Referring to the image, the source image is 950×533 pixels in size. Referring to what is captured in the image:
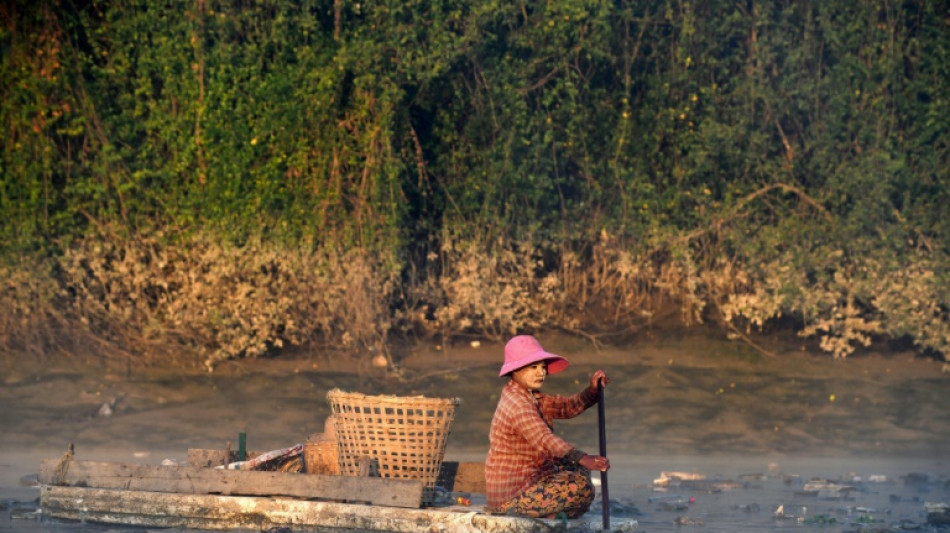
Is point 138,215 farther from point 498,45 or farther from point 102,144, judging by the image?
point 498,45

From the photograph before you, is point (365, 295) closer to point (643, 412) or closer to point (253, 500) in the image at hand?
point (643, 412)

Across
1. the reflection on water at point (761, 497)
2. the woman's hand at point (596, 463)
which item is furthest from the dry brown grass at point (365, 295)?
the woman's hand at point (596, 463)

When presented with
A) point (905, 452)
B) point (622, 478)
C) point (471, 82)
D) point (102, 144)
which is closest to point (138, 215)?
point (102, 144)

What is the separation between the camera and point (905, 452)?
15.7m

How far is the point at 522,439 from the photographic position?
9.89m

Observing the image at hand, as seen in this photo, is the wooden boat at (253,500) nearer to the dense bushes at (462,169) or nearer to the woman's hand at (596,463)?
the woman's hand at (596,463)

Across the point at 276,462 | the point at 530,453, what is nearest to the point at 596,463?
the point at 530,453

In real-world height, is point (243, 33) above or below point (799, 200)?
above

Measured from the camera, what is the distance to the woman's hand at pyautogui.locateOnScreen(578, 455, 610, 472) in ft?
30.6

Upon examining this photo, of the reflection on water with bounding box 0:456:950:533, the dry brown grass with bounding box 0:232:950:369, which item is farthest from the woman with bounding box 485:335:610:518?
the dry brown grass with bounding box 0:232:950:369

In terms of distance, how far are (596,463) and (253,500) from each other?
250 centimetres

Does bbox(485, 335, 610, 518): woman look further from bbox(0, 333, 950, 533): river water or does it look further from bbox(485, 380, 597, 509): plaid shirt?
bbox(0, 333, 950, 533): river water

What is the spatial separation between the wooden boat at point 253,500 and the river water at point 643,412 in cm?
225

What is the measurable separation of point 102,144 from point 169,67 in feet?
3.86
